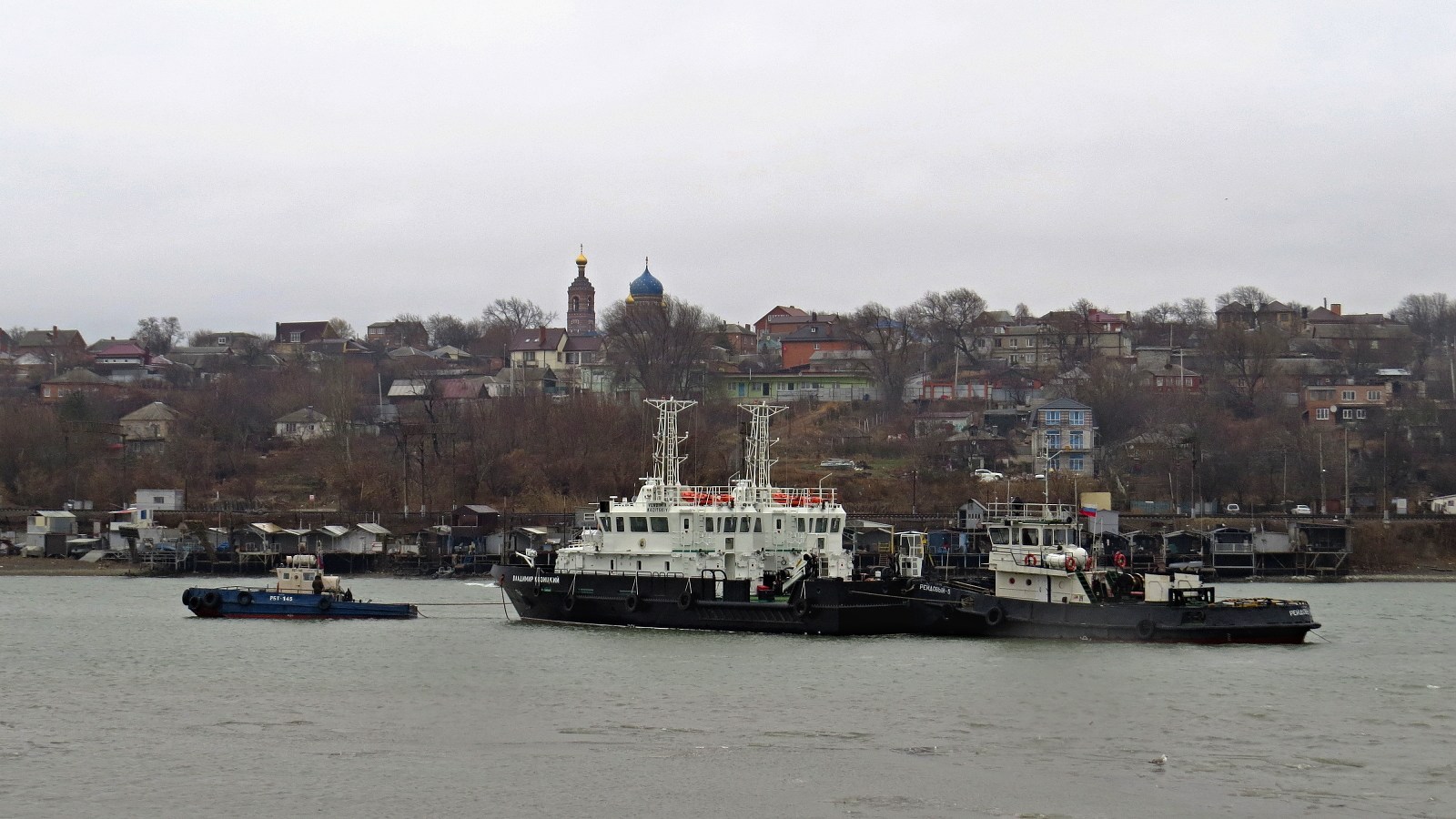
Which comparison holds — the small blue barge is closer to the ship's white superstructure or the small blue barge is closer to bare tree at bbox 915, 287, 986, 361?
the ship's white superstructure

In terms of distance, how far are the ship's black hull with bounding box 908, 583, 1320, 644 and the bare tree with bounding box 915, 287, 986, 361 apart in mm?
102549

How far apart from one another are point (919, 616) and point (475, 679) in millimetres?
16295

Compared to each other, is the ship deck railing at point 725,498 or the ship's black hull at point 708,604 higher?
the ship deck railing at point 725,498

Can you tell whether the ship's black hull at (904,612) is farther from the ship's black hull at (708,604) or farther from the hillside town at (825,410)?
the hillside town at (825,410)

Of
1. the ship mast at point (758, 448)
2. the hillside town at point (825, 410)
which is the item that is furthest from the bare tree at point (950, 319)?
the ship mast at point (758, 448)

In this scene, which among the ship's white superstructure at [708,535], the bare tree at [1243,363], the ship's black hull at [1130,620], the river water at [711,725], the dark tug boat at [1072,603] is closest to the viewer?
the river water at [711,725]

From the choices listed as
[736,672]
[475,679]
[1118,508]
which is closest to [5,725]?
[475,679]

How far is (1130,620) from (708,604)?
1346cm

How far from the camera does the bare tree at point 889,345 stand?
139 metres

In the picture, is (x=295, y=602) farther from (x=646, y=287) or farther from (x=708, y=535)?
(x=646, y=287)

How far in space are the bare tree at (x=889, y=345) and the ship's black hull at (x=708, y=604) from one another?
263ft

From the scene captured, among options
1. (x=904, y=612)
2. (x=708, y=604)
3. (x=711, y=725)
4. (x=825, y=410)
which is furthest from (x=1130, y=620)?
(x=825, y=410)

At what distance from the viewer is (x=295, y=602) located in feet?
→ 205

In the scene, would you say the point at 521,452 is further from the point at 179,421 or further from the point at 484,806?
the point at 484,806
